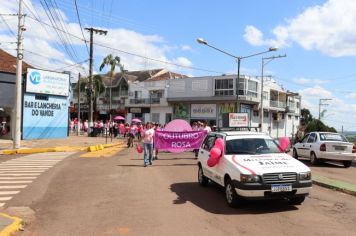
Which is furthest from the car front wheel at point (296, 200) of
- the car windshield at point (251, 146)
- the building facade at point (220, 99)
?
the building facade at point (220, 99)

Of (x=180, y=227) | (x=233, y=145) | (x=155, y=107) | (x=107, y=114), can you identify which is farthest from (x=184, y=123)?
(x=107, y=114)

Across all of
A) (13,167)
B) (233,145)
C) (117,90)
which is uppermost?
(117,90)

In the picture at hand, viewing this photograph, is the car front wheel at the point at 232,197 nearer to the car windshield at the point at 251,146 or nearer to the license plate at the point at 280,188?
the license plate at the point at 280,188

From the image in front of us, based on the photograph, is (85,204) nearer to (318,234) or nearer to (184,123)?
(318,234)

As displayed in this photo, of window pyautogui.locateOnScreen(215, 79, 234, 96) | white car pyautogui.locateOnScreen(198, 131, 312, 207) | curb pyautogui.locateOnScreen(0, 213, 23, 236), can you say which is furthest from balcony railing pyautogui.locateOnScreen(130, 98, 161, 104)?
curb pyautogui.locateOnScreen(0, 213, 23, 236)

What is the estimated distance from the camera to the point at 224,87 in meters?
63.5

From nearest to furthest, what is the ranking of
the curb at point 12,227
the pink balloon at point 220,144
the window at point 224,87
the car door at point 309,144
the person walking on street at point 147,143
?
the curb at point 12,227, the pink balloon at point 220,144, the person walking on street at point 147,143, the car door at point 309,144, the window at point 224,87

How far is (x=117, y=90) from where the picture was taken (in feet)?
283

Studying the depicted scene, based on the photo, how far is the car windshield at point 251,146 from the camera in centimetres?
1005

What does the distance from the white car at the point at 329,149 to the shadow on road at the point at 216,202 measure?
8.71 metres

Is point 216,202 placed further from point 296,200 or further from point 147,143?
point 147,143

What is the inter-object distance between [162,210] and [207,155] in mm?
2911

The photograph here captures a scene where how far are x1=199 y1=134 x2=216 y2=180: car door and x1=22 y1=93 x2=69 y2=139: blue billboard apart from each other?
2415 centimetres

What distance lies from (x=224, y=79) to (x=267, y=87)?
41.0 ft
